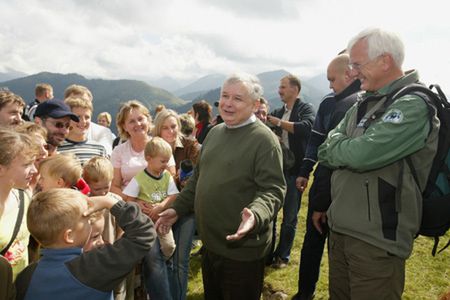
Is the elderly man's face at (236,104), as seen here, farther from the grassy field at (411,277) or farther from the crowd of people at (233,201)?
the grassy field at (411,277)

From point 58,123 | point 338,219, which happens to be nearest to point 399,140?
point 338,219

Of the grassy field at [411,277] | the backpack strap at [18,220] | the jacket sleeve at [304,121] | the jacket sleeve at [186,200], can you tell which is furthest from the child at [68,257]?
the jacket sleeve at [304,121]

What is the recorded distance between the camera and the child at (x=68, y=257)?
81.8 inches

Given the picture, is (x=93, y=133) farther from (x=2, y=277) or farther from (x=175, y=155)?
(x=2, y=277)

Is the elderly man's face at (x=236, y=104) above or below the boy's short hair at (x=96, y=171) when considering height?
above

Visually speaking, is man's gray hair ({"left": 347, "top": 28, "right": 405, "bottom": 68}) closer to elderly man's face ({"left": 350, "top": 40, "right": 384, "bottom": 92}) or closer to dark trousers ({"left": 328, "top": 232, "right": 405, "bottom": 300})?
elderly man's face ({"left": 350, "top": 40, "right": 384, "bottom": 92})

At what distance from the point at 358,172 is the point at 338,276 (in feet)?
3.68

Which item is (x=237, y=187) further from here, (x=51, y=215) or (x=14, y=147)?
(x=14, y=147)

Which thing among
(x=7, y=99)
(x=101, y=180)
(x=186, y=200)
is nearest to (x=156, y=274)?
(x=186, y=200)

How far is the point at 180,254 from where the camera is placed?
4188mm

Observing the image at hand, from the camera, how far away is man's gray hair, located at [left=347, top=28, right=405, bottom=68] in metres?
2.64

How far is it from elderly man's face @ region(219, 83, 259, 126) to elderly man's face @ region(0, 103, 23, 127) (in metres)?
3.38

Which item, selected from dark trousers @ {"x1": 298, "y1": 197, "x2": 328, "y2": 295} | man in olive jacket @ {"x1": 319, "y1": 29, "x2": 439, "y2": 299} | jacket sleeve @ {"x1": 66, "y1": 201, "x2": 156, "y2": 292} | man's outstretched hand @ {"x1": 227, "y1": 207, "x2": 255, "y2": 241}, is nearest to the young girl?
jacket sleeve @ {"x1": 66, "y1": 201, "x2": 156, "y2": 292}

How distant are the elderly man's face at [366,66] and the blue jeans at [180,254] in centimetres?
268
